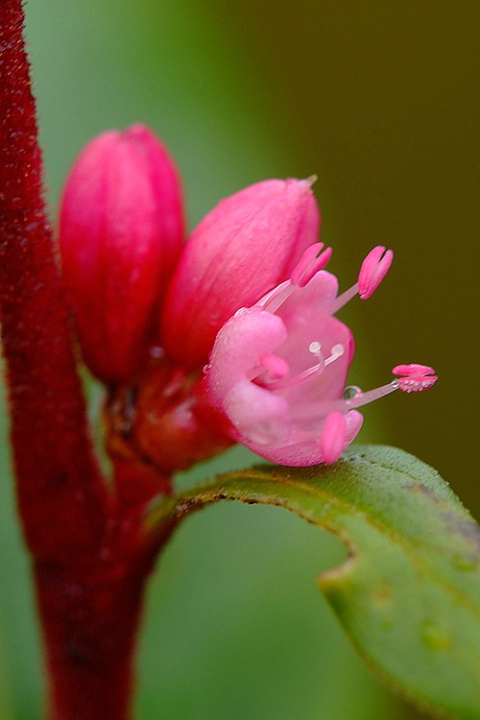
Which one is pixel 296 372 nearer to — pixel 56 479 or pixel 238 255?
pixel 238 255

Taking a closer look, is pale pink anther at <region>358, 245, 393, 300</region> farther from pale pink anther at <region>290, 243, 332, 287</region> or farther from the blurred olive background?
the blurred olive background

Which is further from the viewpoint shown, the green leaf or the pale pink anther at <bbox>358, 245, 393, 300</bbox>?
the pale pink anther at <bbox>358, 245, 393, 300</bbox>

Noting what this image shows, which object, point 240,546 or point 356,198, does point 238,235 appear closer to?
point 240,546

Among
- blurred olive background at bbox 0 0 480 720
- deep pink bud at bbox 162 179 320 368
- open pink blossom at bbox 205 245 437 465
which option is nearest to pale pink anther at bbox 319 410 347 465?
open pink blossom at bbox 205 245 437 465

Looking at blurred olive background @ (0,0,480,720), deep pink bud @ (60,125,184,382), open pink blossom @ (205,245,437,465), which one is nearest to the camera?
open pink blossom @ (205,245,437,465)

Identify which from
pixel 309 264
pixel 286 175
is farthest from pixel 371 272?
pixel 286 175

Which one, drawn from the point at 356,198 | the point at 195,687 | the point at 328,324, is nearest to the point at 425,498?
the point at 328,324
